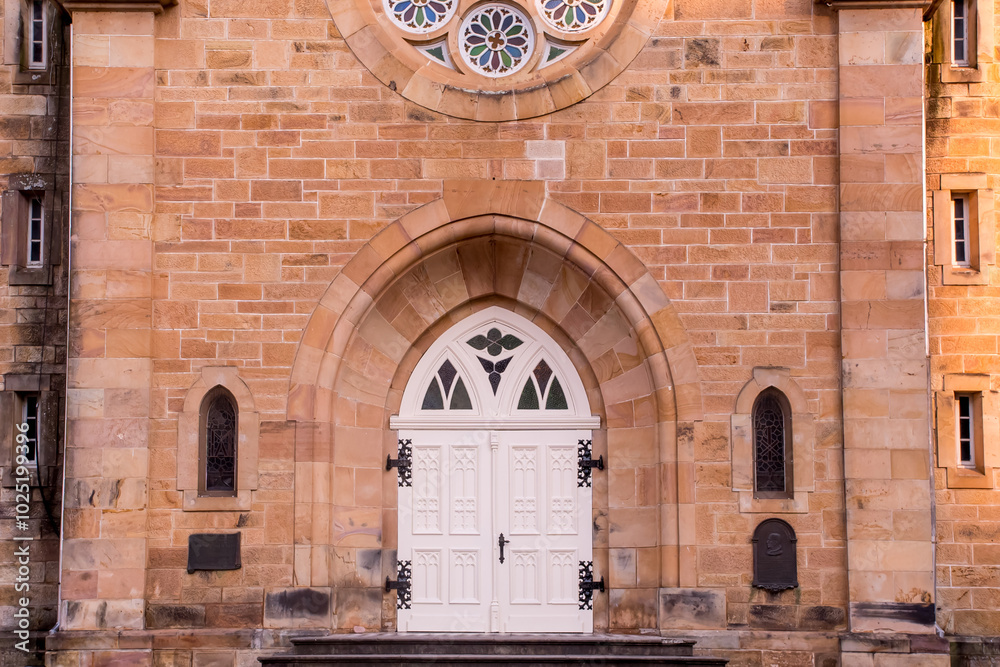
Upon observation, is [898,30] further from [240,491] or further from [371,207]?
[240,491]

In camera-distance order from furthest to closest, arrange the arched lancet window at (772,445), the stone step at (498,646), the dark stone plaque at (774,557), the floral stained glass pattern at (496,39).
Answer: the floral stained glass pattern at (496,39) → the arched lancet window at (772,445) → the dark stone plaque at (774,557) → the stone step at (498,646)

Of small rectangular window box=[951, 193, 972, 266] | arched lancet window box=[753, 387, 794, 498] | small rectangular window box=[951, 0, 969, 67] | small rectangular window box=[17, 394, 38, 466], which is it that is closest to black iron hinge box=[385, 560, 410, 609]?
arched lancet window box=[753, 387, 794, 498]

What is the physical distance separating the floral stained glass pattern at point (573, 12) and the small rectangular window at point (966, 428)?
15.1 ft

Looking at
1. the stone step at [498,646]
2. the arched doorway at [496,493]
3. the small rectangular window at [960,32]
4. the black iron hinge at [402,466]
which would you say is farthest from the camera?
the small rectangular window at [960,32]

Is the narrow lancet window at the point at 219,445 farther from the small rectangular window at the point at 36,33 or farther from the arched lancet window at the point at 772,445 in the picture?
the arched lancet window at the point at 772,445

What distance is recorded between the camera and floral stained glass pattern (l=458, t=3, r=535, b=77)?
9.76m

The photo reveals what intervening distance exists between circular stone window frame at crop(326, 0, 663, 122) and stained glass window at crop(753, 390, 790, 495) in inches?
117

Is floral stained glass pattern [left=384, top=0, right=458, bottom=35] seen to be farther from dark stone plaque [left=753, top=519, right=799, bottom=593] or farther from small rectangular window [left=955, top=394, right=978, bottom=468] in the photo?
small rectangular window [left=955, top=394, right=978, bottom=468]

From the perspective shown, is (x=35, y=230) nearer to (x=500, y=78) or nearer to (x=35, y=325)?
(x=35, y=325)

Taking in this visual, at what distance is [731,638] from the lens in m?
9.03

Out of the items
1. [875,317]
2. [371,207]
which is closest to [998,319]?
[875,317]

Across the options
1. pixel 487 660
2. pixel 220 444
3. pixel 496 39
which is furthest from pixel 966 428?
pixel 220 444

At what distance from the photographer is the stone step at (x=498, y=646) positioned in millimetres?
8820

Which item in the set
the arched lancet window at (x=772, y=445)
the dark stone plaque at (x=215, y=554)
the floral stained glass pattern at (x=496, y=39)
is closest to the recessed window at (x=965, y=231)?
the arched lancet window at (x=772, y=445)
